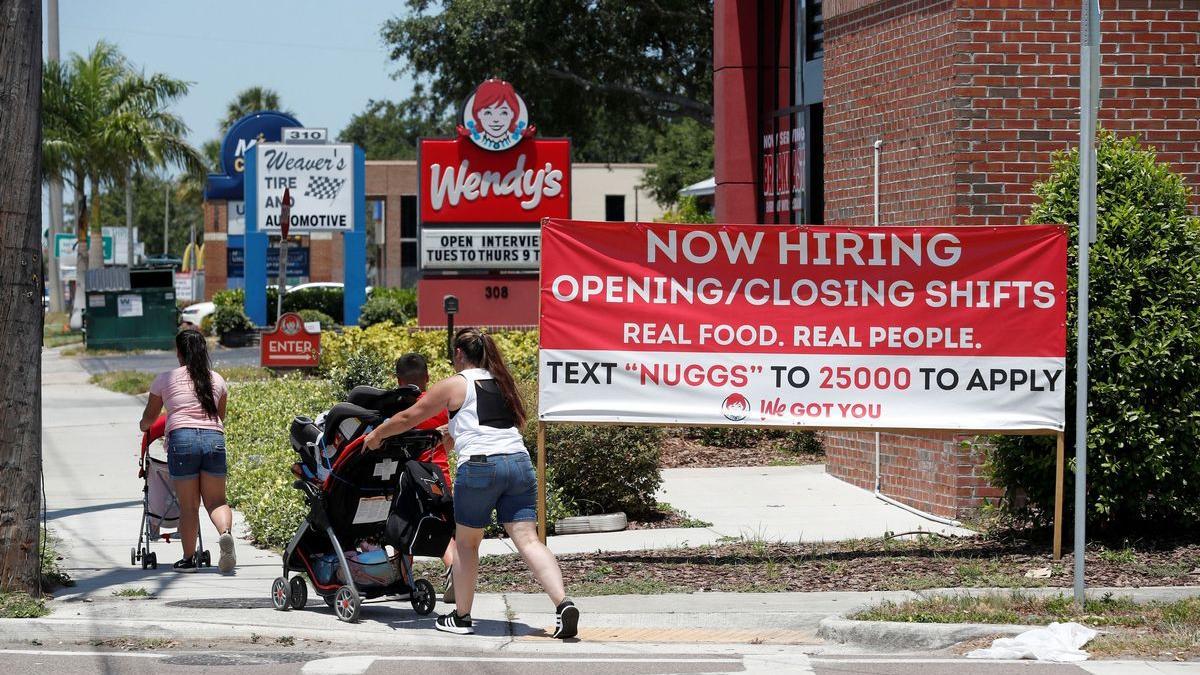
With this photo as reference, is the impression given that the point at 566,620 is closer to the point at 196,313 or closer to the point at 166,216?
the point at 196,313

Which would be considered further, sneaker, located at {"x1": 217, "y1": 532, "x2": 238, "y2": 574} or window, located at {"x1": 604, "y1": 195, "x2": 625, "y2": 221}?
window, located at {"x1": 604, "y1": 195, "x2": 625, "y2": 221}

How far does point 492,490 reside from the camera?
771 centimetres

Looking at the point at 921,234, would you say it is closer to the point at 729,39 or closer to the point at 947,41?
the point at 947,41

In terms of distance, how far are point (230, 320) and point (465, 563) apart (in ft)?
105

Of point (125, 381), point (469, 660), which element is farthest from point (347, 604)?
point (125, 381)

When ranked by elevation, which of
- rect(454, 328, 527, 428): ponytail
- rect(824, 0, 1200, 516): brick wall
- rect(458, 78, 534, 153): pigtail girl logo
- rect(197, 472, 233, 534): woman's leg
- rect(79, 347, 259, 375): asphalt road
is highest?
rect(458, 78, 534, 153): pigtail girl logo

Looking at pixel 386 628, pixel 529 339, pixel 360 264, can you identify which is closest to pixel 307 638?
pixel 386 628

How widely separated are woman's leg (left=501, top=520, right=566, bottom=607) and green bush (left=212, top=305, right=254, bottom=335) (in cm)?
3214

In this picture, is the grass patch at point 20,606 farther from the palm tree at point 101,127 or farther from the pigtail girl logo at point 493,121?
the palm tree at point 101,127

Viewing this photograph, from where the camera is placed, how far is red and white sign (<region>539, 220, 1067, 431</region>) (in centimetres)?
977

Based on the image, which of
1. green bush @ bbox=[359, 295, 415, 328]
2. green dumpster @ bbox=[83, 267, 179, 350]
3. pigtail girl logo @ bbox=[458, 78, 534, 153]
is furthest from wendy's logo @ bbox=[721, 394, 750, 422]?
green bush @ bbox=[359, 295, 415, 328]

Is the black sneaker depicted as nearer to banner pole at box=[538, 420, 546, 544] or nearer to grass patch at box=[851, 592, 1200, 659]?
grass patch at box=[851, 592, 1200, 659]

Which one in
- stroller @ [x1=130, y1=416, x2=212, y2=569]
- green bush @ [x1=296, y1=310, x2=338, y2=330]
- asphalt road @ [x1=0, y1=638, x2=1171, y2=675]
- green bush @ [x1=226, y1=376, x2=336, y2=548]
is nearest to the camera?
asphalt road @ [x1=0, y1=638, x2=1171, y2=675]

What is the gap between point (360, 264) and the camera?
38.2 meters
